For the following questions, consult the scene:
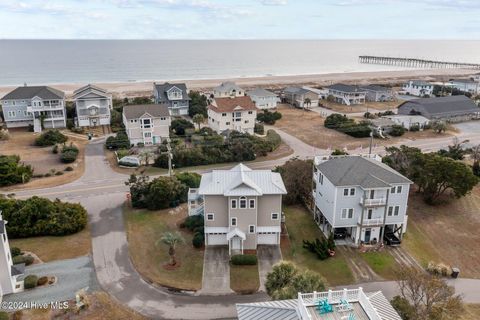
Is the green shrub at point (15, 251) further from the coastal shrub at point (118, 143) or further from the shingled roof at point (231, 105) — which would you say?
the shingled roof at point (231, 105)

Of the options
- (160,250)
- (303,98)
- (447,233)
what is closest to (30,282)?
(160,250)

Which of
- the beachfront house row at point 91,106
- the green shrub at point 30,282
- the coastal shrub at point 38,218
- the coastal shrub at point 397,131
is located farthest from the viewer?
the beachfront house row at point 91,106

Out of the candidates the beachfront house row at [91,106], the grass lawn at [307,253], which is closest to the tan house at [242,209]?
the grass lawn at [307,253]

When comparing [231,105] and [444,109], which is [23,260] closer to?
[231,105]

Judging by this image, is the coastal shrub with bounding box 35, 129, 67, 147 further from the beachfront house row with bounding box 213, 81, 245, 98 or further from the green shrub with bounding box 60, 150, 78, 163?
the beachfront house row with bounding box 213, 81, 245, 98

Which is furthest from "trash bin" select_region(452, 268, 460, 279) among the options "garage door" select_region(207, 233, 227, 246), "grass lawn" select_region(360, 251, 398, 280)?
"garage door" select_region(207, 233, 227, 246)

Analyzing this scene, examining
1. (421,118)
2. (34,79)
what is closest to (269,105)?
Answer: (421,118)

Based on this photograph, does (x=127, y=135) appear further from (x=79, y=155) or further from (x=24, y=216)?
(x=24, y=216)
